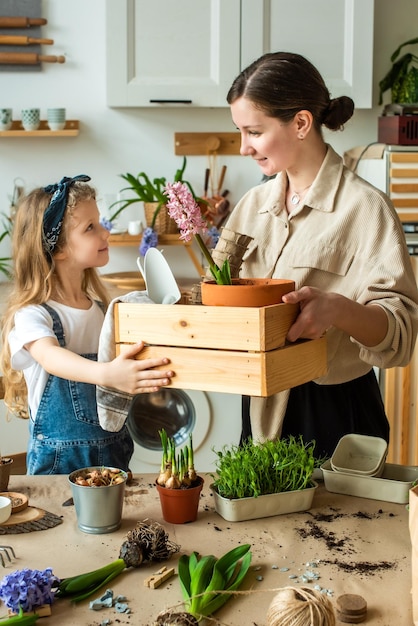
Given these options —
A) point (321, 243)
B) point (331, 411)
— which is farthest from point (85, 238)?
point (331, 411)

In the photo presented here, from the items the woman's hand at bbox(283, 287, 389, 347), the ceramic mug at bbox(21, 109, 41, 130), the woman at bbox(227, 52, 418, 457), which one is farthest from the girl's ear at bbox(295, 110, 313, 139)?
the ceramic mug at bbox(21, 109, 41, 130)

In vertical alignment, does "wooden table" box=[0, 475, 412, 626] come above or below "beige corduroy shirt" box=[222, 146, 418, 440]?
below

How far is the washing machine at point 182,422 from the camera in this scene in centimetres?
338

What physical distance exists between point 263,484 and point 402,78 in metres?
2.61

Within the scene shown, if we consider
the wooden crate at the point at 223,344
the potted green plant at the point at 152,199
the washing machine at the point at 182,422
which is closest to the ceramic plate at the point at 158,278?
the wooden crate at the point at 223,344

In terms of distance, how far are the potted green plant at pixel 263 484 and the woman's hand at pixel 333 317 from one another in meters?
0.23

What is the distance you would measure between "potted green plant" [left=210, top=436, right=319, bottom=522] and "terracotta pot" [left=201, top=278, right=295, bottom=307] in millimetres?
276

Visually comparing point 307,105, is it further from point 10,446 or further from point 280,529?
point 10,446

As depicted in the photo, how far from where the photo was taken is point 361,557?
1.42 meters

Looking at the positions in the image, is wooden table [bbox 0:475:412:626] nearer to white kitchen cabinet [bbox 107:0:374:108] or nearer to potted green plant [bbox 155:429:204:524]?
potted green plant [bbox 155:429:204:524]

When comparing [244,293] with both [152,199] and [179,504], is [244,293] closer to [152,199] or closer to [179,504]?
[179,504]

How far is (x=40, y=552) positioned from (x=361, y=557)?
53cm

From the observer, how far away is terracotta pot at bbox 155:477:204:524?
156 cm

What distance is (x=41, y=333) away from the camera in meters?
2.01
